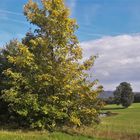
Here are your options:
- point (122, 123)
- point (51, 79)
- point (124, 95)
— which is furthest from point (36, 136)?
point (124, 95)

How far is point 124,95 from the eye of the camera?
110312 mm

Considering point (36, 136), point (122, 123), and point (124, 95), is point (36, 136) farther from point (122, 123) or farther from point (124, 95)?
point (124, 95)

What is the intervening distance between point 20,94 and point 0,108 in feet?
16.8

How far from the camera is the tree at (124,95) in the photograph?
11062 cm

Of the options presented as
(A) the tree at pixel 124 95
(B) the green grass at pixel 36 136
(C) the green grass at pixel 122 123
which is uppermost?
(A) the tree at pixel 124 95

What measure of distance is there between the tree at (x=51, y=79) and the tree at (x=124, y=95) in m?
78.9

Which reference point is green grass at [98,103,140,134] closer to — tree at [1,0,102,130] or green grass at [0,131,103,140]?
Result: tree at [1,0,102,130]

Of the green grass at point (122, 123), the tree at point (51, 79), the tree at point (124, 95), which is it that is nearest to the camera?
the tree at point (51, 79)

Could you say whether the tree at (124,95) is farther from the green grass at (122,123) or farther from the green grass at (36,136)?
the green grass at (36,136)

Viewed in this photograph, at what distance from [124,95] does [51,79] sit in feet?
266

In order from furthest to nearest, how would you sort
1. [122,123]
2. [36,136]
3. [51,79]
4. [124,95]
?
[124,95]
[122,123]
[51,79]
[36,136]

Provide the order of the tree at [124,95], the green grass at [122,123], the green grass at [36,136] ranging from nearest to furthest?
the green grass at [36,136], the green grass at [122,123], the tree at [124,95]

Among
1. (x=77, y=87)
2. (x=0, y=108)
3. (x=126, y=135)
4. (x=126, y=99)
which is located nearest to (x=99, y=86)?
(x=77, y=87)

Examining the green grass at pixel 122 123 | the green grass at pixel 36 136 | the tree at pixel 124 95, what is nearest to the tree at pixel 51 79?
the green grass at pixel 36 136
